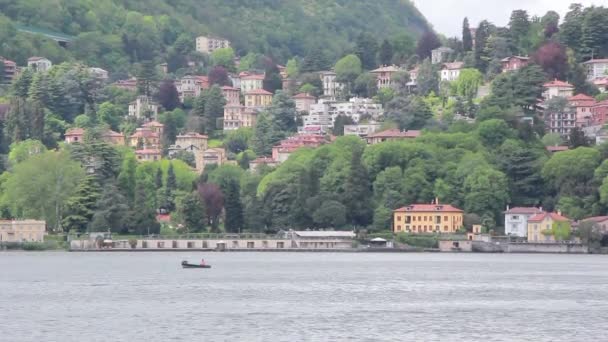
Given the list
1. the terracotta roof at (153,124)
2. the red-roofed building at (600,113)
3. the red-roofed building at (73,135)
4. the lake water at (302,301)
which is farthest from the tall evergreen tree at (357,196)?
the terracotta roof at (153,124)

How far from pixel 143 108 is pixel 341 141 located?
42.8 meters

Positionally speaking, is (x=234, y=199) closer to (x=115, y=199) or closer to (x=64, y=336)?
(x=115, y=199)

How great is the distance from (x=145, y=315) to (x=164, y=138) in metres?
101

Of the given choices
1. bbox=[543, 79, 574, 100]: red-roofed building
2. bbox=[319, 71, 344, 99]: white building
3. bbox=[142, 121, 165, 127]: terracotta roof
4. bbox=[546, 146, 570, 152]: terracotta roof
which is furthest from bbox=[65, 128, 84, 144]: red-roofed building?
bbox=[546, 146, 570, 152]: terracotta roof

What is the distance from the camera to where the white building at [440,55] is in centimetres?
17838

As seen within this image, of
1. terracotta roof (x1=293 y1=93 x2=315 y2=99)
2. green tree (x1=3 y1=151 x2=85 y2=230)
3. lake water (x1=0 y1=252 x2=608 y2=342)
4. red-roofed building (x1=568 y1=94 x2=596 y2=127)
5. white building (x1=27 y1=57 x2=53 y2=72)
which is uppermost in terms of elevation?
white building (x1=27 y1=57 x2=53 y2=72)

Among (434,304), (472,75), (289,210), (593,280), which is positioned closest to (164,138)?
(472,75)

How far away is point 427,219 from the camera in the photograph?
119938mm

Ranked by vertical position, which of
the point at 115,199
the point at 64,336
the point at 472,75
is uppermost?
the point at 472,75

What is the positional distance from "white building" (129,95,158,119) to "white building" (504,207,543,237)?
206 ft

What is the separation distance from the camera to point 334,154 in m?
131

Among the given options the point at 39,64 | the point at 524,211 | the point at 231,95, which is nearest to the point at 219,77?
the point at 231,95

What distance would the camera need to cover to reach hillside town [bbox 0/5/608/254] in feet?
393

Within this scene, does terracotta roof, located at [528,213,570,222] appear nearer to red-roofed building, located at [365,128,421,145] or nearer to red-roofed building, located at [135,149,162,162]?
red-roofed building, located at [365,128,421,145]
